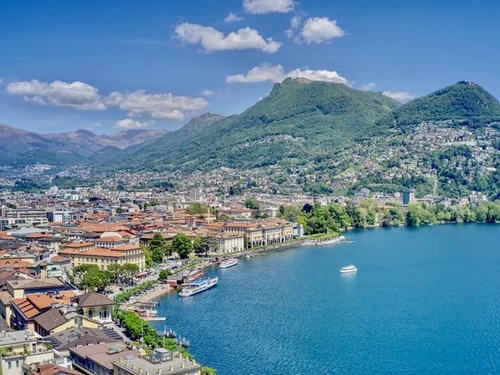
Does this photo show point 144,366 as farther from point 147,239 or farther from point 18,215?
point 18,215

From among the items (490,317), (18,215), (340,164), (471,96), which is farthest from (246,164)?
(490,317)

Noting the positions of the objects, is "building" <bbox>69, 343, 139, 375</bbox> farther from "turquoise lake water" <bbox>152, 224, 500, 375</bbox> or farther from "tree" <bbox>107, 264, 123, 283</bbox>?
"tree" <bbox>107, 264, 123, 283</bbox>

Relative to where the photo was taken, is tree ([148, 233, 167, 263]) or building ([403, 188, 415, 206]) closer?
tree ([148, 233, 167, 263])

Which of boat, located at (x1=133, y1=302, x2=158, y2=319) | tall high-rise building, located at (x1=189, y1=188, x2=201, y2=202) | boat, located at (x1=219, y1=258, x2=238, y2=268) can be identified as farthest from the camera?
tall high-rise building, located at (x1=189, y1=188, x2=201, y2=202)

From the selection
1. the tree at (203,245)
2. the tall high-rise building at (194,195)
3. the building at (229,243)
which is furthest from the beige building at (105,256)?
the tall high-rise building at (194,195)

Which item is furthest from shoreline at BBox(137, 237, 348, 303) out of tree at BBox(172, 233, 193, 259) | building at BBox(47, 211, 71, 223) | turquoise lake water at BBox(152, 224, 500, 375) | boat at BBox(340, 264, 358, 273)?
building at BBox(47, 211, 71, 223)

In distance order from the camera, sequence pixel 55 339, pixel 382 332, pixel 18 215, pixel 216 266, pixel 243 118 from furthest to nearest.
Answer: pixel 243 118
pixel 18 215
pixel 216 266
pixel 382 332
pixel 55 339

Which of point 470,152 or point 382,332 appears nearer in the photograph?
point 382,332
